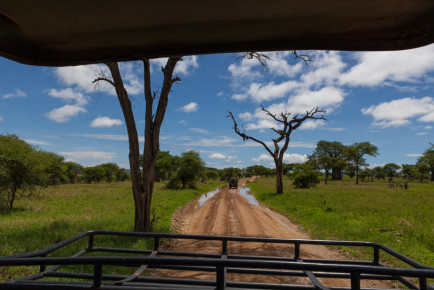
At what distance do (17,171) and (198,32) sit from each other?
696 inches

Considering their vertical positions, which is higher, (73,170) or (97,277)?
(97,277)

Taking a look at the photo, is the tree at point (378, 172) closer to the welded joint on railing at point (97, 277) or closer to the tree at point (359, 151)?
the tree at point (359, 151)

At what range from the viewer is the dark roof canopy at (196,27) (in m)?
1.51

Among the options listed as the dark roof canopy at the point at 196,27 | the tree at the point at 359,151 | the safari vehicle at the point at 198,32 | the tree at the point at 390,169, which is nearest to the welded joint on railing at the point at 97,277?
the safari vehicle at the point at 198,32

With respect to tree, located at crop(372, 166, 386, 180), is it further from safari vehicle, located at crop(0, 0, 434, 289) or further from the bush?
safari vehicle, located at crop(0, 0, 434, 289)

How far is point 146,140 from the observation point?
26.9ft

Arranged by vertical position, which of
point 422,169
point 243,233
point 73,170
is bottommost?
point 243,233

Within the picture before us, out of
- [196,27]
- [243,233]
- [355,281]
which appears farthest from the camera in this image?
[243,233]

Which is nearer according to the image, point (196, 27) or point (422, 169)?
point (196, 27)

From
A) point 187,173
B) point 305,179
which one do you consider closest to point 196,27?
point 187,173

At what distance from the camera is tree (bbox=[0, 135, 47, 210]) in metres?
14.5

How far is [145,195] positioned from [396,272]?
24.4ft

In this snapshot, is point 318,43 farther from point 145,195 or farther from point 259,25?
point 145,195

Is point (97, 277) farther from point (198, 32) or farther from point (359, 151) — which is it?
point (359, 151)
